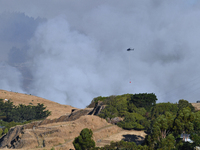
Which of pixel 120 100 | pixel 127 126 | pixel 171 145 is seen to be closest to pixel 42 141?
pixel 127 126

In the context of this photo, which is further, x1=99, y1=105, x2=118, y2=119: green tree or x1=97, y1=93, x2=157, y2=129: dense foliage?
x1=99, y1=105, x2=118, y2=119: green tree

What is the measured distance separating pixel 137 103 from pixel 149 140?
117 feet

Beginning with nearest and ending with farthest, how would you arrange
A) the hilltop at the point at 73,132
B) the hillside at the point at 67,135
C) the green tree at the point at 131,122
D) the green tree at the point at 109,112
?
the hillside at the point at 67,135, the hilltop at the point at 73,132, the green tree at the point at 131,122, the green tree at the point at 109,112

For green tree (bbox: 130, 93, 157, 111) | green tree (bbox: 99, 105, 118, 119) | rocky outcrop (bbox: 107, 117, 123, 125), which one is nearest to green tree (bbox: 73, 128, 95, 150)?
green tree (bbox: 99, 105, 118, 119)

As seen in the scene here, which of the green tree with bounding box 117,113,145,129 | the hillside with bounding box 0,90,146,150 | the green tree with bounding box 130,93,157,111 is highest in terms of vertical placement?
the green tree with bounding box 130,93,157,111

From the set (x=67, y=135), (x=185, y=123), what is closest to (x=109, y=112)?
(x=67, y=135)

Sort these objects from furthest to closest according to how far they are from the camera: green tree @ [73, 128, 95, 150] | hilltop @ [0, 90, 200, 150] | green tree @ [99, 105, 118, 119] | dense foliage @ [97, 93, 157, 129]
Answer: green tree @ [99, 105, 118, 119]
dense foliage @ [97, 93, 157, 129]
hilltop @ [0, 90, 200, 150]
green tree @ [73, 128, 95, 150]

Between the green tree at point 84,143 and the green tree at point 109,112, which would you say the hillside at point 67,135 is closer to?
the green tree at point 109,112

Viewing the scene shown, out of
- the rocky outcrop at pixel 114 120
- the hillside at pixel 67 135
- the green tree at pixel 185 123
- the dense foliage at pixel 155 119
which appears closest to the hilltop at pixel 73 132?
the hillside at pixel 67 135

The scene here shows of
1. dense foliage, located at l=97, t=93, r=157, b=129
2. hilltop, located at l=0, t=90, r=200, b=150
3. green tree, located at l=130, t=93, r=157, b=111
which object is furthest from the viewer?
green tree, located at l=130, t=93, r=157, b=111

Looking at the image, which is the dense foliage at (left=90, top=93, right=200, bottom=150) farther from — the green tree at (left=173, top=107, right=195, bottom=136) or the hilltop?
the hilltop

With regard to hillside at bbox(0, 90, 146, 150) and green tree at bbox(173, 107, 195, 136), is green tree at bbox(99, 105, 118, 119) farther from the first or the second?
green tree at bbox(173, 107, 195, 136)

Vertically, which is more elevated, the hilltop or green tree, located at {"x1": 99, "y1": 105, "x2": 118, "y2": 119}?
green tree, located at {"x1": 99, "y1": 105, "x2": 118, "y2": 119}

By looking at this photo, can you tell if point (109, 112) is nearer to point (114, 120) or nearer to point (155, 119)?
point (114, 120)
